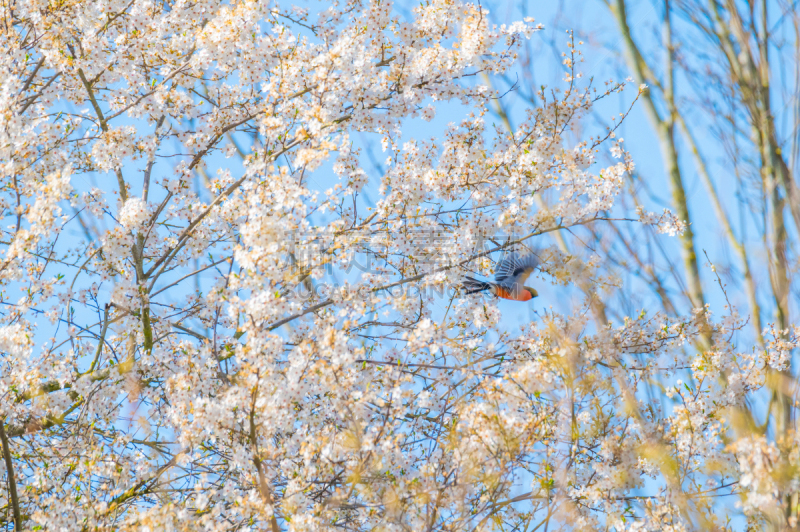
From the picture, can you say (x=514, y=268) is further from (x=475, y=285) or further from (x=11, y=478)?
(x=11, y=478)

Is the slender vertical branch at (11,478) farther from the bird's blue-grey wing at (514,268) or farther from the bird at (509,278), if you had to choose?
the bird's blue-grey wing at (514,268)

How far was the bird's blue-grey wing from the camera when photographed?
16.3 feet

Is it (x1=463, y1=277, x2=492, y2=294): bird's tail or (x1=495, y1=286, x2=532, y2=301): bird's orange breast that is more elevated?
(x1=463, y1=277, x2=492, y2=294): bird's tail

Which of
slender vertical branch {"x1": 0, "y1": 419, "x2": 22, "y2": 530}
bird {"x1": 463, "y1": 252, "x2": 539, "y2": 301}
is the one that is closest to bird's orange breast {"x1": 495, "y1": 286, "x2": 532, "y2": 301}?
bird {"x1": 463, "y1": 252, "x2": 539, "y2": 301}

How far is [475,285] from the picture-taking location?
5016 millimetres

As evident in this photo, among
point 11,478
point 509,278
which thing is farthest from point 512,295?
point 11,478

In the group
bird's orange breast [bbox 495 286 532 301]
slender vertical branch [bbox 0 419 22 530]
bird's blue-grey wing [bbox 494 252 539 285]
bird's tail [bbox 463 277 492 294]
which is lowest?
slender vertical branch [bbox 0 419 22 530]

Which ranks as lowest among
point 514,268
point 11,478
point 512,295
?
point 11,478

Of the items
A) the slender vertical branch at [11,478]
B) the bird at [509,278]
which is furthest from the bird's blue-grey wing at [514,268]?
the slender vertical branch at [11,478]

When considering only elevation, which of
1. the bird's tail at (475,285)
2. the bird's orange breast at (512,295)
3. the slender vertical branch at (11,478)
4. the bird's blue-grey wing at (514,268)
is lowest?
the slender vertical branch at (11,478)

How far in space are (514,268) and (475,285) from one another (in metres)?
0.33

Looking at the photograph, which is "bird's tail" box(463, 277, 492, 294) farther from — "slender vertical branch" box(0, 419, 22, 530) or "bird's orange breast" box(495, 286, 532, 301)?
"slender vertical branch" box(0, 419, 22, 530)

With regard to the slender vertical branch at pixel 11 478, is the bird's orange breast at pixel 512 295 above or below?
above

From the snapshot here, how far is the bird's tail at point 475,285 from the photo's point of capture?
4.98 m
